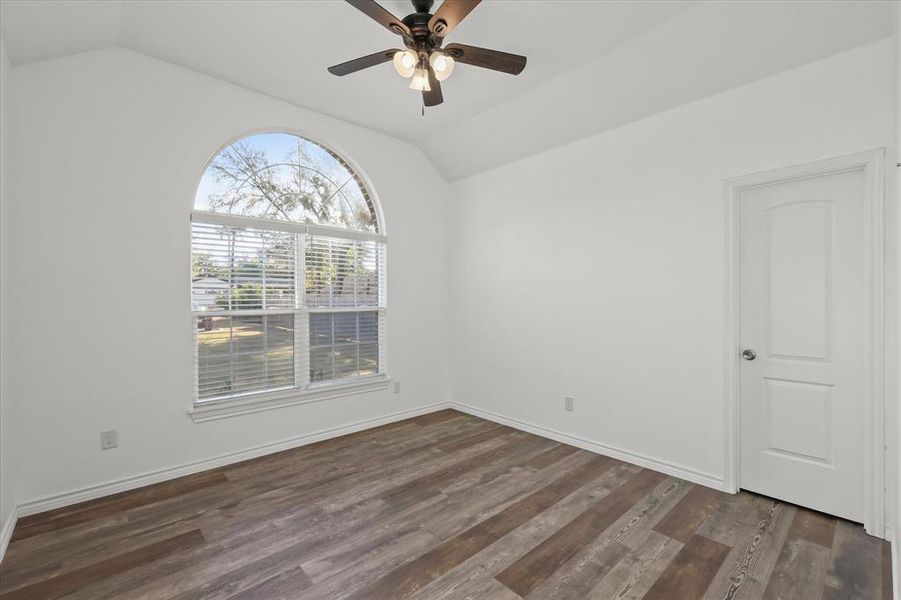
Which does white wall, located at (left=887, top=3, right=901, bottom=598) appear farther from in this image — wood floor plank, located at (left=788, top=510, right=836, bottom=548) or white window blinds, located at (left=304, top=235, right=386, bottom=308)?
white window blinds, located at (left=304, top=235, right=386, bottom=308)

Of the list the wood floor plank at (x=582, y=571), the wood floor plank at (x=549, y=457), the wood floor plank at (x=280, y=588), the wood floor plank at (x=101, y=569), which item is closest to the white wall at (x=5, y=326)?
the wood floor plank at (x=101, y=569)

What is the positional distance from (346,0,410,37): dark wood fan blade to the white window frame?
2.04 metres

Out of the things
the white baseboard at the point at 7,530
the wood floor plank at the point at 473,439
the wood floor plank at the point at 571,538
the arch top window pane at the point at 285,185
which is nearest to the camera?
the wood floor plank at the point at 571,538

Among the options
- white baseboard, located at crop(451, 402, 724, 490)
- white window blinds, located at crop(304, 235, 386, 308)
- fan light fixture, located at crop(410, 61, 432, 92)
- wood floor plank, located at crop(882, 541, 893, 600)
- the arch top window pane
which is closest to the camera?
wood floor plank, located at crop(882, 541, 893, 600)

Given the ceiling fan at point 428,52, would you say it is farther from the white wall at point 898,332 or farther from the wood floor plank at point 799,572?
the wood floor plank at point 799,572

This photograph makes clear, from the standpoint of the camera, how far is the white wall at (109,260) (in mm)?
2561

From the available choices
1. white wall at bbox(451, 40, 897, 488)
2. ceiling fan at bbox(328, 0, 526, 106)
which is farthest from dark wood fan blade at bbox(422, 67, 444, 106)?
white wall at bbox(451, 40, 897, 488)

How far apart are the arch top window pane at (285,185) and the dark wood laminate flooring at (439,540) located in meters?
2.18

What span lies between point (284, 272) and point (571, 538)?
301cm

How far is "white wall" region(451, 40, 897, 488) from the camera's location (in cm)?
256

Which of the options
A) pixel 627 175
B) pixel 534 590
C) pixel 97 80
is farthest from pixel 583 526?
pixel 97 80

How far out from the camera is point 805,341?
103 inches

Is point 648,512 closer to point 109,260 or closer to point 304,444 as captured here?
point 304,444

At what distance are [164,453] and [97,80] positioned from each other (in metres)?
2.64
